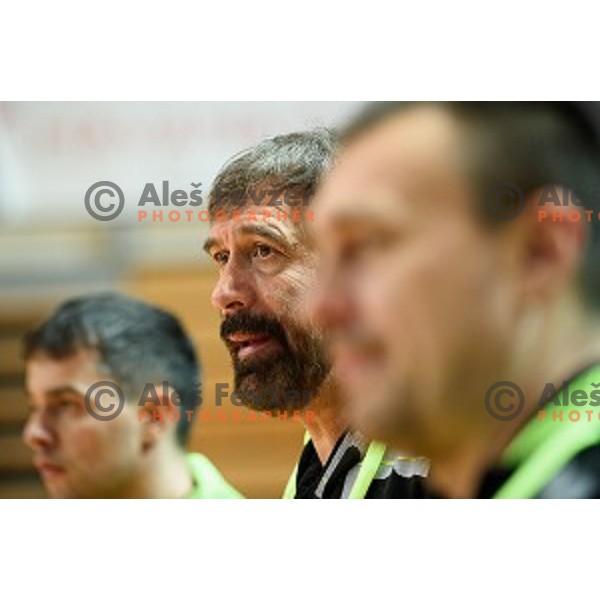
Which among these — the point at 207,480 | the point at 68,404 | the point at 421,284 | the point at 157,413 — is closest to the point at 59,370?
the point at 68,404

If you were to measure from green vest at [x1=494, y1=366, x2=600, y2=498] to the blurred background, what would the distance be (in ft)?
A: 1.61

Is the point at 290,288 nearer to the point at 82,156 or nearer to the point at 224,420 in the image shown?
the point at 224,420

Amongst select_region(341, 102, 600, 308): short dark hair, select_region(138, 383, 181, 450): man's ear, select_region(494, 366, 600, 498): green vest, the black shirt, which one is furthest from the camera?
select_region(138, 383, 181, 450): man's ear

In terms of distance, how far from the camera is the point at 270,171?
2096 millimetres

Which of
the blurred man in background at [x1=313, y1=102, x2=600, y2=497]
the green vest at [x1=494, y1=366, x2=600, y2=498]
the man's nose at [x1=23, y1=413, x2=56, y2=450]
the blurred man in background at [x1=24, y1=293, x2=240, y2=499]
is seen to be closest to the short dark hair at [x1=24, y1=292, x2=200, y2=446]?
the blurred man in background at [x1=24, y1=293, x2=240, y2=499]

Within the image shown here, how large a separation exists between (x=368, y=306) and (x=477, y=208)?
221 millimetres

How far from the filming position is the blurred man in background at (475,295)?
5.78 feet

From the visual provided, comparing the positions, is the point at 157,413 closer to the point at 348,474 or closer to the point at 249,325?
the point at 249,325

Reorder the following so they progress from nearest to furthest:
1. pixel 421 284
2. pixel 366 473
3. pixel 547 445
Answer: pixel 547 445
pixel 421 284
pixel 366 473

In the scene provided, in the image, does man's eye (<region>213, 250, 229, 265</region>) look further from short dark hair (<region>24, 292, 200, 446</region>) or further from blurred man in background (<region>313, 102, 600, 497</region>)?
blurred man in background (<region>313, 102, 600, 497</region>)

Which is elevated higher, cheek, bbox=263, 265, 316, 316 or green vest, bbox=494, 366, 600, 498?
cheek, bbox=263, 265, 316, 316

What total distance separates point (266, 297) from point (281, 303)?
3 cm

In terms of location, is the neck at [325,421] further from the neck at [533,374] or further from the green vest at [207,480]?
the neck at [533,374]

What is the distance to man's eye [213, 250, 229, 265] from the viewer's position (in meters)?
2.09
